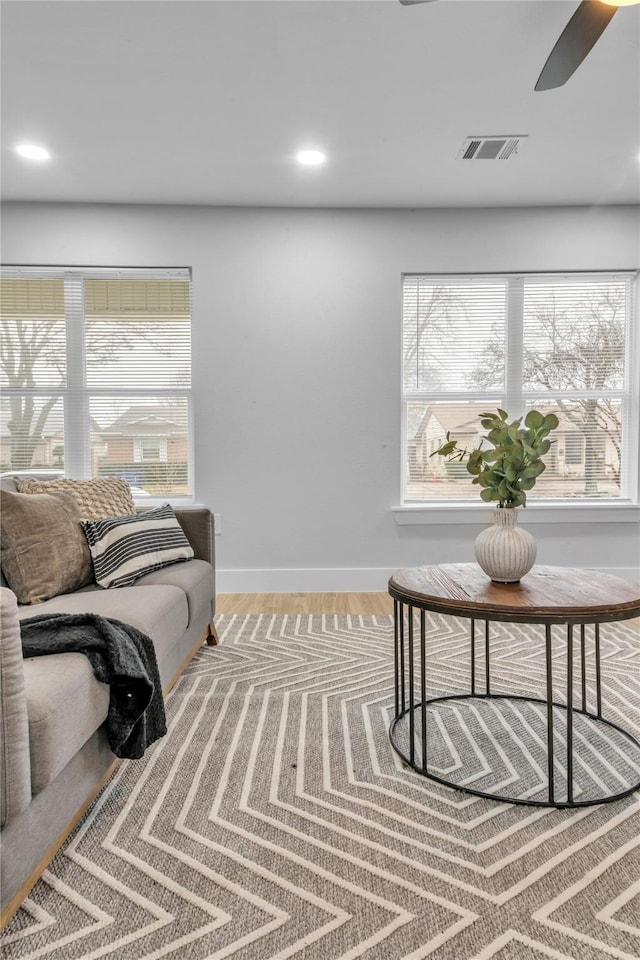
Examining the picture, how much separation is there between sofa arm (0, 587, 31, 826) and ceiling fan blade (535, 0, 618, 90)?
2318 millimetres

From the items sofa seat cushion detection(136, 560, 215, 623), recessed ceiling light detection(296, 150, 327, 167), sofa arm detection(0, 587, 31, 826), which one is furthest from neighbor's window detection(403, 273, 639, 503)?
sofa arm detection(0, 587, 31, 826)

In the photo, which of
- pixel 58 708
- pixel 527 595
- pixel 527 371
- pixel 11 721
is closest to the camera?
pixel 11 721

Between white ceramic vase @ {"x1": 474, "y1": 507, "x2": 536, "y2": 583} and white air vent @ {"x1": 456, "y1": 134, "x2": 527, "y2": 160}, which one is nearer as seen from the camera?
white ceramic vase @ {"x1": 474, "y1": 507, "x2": 536, "y2": 583}

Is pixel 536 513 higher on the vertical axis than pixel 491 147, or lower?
lower

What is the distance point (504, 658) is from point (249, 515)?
2.05 metres

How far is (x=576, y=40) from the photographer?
6.30 feet

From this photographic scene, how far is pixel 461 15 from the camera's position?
2281 millimetres

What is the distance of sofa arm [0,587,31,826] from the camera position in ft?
3.62

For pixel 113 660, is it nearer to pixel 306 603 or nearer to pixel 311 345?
pixel 306 603

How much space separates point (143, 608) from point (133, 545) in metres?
0.61

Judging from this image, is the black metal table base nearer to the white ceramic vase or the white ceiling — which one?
the white ceramic vase

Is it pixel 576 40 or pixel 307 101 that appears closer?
pixel 576 40

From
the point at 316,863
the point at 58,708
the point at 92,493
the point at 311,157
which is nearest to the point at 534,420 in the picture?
the point at 316,863

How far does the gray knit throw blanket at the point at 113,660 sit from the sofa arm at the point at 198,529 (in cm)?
129
